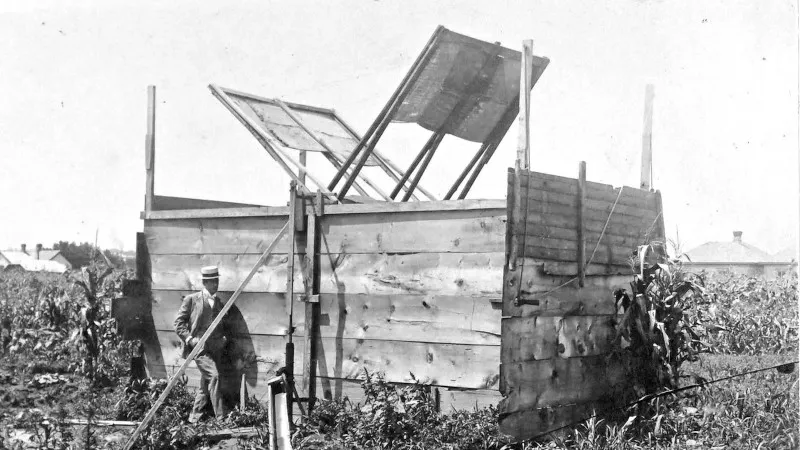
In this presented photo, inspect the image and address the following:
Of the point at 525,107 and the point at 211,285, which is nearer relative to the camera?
the point at 525,107

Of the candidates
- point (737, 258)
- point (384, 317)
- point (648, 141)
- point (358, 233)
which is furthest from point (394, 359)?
point (737, 258)

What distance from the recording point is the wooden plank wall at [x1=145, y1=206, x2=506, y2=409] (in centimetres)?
789

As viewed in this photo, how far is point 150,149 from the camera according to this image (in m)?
10.7

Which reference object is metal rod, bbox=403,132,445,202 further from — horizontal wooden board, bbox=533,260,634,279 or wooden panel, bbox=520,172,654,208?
horizontal wooden board, bbox=533,260,634,279

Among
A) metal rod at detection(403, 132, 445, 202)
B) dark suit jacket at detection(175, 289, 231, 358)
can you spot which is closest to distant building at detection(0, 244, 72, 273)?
dark suit jacket at detection(175, 289, 231, 358)

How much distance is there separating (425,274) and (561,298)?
4.72 ft

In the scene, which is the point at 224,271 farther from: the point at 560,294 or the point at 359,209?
the point at 560,294

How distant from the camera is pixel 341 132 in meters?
11.2

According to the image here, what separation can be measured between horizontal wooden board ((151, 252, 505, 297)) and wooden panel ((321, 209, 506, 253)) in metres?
0.08

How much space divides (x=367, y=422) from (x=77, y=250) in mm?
77471

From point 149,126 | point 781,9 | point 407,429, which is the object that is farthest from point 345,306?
point 781,9

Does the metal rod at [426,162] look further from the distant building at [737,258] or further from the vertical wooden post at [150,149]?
the distant building at [737,258]

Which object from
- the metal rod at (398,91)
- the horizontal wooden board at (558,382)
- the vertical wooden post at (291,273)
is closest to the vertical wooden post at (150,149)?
the vertical wooden post at (291,273)

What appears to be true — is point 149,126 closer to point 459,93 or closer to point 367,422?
point 459,93
